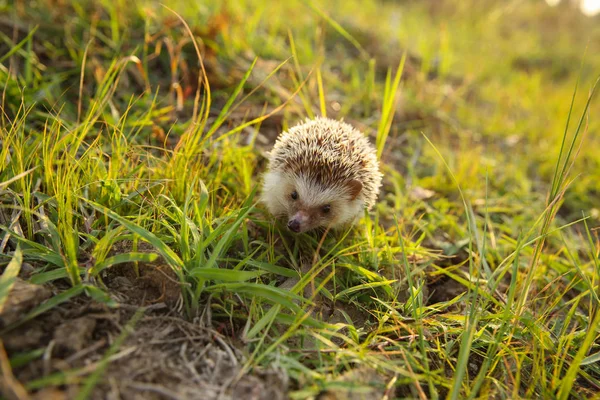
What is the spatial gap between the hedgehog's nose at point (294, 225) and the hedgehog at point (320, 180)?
204 millimetres

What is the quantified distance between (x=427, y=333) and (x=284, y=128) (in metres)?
2.34

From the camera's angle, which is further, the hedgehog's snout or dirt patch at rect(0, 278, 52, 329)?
the hedgehog's snout

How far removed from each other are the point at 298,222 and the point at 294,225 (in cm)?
4

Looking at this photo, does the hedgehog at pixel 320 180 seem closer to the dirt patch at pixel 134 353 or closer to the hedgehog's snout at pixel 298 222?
the hedgehog's snout at pixel 298 222

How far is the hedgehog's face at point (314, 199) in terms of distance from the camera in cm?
316

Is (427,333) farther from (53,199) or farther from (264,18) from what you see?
(264,18)

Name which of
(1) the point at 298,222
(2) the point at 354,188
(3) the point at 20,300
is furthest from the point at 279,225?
(3) the point at 20,300

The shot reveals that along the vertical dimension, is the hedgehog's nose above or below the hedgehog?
below

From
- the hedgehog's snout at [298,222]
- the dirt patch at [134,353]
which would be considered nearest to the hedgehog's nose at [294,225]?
the hedgehog's snout at [298,222]

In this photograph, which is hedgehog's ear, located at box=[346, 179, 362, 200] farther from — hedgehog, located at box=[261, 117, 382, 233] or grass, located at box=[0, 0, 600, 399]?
grass, located at box=[0, 0, 600, 399]

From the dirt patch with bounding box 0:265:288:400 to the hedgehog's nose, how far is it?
36.9 inches

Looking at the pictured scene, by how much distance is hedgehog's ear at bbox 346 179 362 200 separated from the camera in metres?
3.15

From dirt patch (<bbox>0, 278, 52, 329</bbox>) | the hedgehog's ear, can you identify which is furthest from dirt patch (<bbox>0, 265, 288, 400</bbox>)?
the hedgehog's ear

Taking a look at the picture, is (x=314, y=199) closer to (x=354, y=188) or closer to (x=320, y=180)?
(x=320, y=180)
